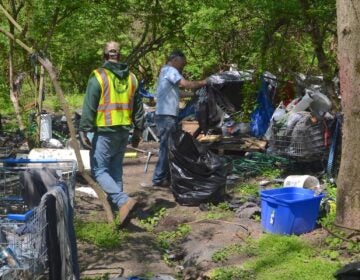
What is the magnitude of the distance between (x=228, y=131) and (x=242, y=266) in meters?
5.43

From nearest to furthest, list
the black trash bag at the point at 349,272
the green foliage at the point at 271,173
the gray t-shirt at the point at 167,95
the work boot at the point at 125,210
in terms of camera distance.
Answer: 1. the black trash bag at the point at 349,272
2. the work boot at the point at 125,210
3. the gray t-shirt at the point at 167,95
4. the green foliage at the point at 271,173

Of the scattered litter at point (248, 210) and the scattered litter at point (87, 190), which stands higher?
the scattered litter at point (248, 210)

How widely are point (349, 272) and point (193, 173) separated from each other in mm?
3021

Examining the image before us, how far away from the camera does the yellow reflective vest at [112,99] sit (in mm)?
6156

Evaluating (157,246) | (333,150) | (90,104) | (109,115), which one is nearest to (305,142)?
(333,150)

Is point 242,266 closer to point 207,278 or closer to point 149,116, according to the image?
point 207,278

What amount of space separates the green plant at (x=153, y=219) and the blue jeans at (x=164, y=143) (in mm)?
897

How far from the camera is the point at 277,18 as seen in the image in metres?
9.49

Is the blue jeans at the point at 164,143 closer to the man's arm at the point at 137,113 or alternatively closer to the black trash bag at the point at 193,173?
the black trash bag at the point at 193,173

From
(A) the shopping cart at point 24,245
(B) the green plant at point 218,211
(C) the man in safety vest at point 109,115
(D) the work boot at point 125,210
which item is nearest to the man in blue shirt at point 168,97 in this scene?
(B) the green plant at point 218,211

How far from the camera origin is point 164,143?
7852 mm

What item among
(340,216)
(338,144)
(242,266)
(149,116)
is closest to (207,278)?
(242,266)

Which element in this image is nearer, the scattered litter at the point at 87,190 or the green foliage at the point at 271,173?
the scattered litter at the point at 87,190

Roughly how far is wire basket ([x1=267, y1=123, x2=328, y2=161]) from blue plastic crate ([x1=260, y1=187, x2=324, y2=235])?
1885mm
